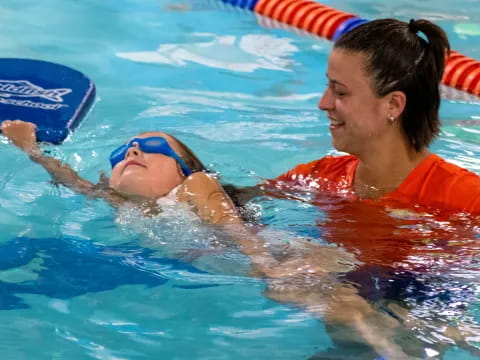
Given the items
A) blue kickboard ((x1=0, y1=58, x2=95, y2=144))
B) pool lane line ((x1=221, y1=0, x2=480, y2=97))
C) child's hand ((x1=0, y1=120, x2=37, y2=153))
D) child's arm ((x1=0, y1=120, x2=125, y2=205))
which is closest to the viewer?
child's arm ((x1=0, y1=120, x2=125, y2=205))

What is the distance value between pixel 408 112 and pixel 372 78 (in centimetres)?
20

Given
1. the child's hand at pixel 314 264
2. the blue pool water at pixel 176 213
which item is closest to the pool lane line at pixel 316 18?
the blue pool water at pixel 176 213

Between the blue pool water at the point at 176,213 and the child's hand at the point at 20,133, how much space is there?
22 cm

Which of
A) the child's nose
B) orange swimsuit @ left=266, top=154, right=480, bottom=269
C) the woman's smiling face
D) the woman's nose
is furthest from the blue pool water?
the woman's nose

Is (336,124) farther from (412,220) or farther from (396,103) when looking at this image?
(412,220)

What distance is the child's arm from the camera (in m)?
3.87

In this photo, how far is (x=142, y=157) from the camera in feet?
12.1

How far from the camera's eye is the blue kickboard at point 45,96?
4.43 metres

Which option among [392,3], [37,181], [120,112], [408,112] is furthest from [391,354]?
[392,3]

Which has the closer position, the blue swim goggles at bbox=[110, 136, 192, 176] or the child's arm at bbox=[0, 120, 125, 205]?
the blue swim goggles at bbox=[110, 136, 192, 176]

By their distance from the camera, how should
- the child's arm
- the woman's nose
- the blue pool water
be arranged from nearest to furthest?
the blue pool water
the woman's nose
the child's arm

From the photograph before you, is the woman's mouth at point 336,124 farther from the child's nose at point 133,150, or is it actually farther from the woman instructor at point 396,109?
the child's nose at point 133,150

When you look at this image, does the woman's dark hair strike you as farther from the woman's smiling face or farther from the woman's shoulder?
the woman's shoulder

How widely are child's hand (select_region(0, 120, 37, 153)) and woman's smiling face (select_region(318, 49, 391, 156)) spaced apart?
151 centimetres
